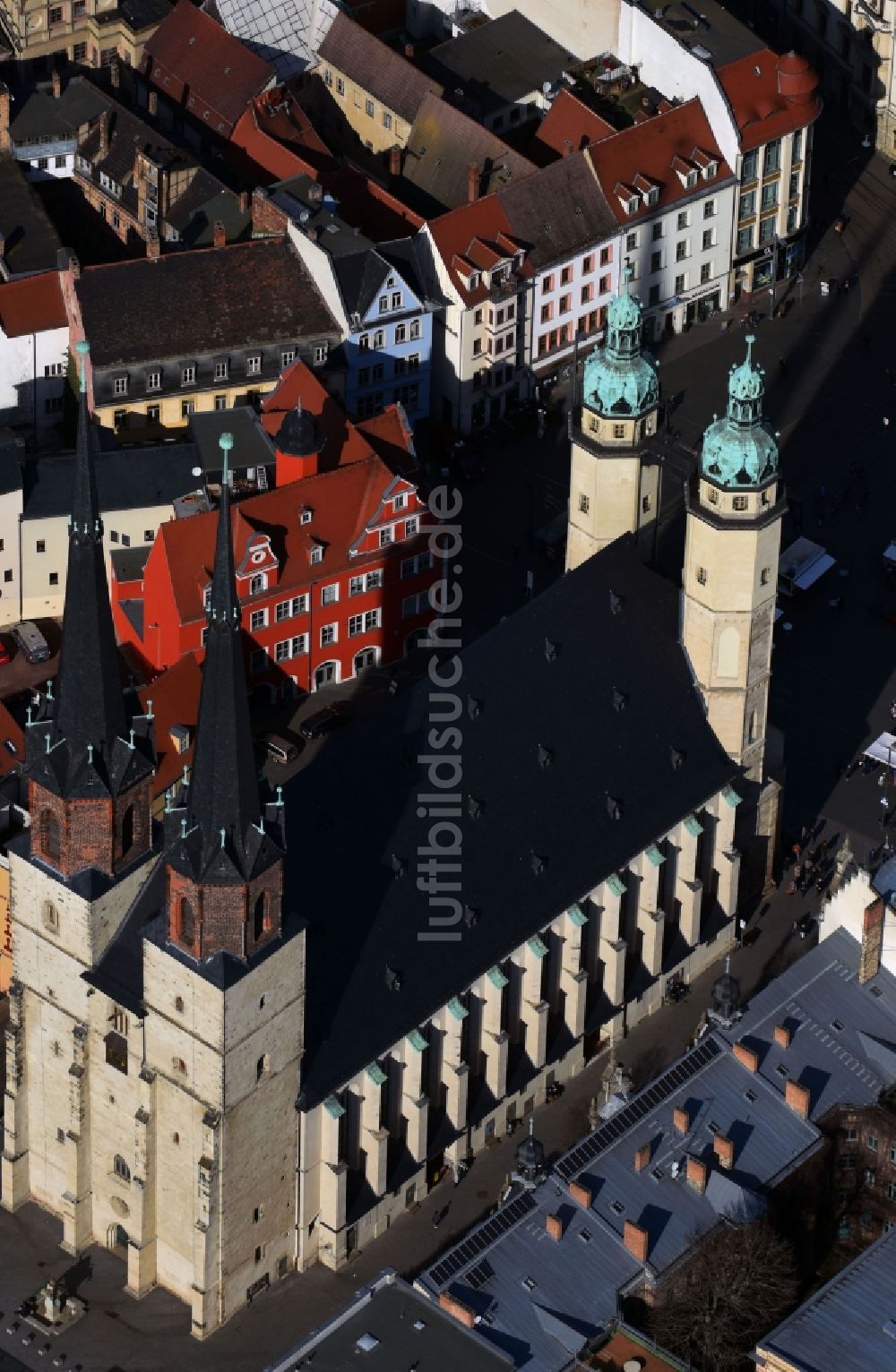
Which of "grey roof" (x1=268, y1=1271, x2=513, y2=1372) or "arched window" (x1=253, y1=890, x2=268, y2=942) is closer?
"arched window" (x1=253, y1=890, x2=268, y2=942)

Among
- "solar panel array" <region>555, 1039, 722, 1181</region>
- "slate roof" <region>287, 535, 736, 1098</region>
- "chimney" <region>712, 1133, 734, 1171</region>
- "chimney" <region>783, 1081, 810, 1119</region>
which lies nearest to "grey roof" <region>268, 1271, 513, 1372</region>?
"solar panel array" <region>555, 1039, 722, 1181</region>

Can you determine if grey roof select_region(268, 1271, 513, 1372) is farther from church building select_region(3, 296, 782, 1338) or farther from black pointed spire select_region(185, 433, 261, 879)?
black pointed spire select_region(185, 433, 261, 879)

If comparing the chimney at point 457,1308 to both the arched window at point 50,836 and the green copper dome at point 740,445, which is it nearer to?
the arched window at point 50,836

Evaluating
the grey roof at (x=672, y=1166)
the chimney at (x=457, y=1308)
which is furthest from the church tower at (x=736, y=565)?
the chimney at (x=457, y=1308)

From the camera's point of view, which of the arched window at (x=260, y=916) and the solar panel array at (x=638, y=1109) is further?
the solar panel array at (x=638, y=1109)

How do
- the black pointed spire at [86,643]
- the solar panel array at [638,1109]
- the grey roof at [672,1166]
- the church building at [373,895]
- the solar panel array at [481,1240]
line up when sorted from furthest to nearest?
the solar panel array at [638,1109] < the solar panel array at [481,1240] < the grey roof at [672,1166] < the church building at [373,895] < the black pointed spire at [86,643]

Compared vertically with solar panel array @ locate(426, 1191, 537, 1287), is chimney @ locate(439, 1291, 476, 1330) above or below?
A: below
